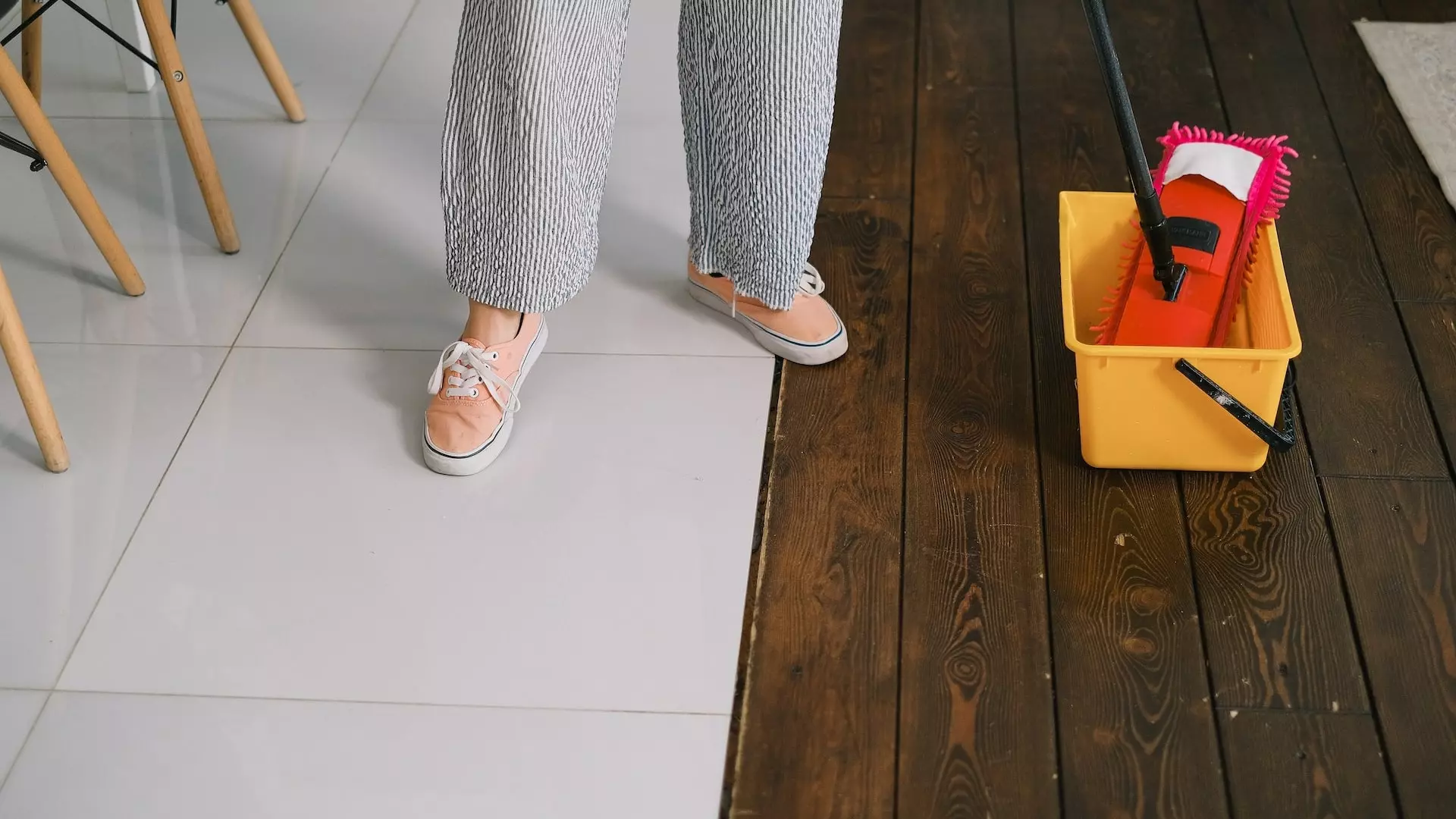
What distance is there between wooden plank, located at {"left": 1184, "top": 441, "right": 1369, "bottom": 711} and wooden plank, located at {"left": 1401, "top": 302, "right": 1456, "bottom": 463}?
16cm

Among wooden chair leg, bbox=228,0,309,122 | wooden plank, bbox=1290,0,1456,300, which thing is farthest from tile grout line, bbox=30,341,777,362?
wooden plank, bbox=1290,0,1456,300

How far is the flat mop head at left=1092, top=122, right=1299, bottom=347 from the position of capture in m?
1.22

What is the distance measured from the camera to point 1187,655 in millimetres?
1115

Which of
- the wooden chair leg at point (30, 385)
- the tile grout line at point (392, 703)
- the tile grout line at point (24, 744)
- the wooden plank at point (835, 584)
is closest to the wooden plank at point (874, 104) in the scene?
the wooden plank at point (835, 584)

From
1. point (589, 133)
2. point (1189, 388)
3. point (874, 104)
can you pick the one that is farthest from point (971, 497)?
point (874, 104)

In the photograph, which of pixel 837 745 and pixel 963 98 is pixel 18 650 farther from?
pixel 963 98

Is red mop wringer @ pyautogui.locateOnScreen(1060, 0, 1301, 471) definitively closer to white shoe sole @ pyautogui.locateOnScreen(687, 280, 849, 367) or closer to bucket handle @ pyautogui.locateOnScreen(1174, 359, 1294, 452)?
bucket handle @ pyautogui.locateOnScreen(1174, 359, 1294, 452)

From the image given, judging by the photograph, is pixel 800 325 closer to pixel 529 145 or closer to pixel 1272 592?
pixel 529 145

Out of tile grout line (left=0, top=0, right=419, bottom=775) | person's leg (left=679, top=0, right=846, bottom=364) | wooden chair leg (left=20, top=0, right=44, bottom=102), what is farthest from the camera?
wooden chair leg (left=20, top=0, right=44, bottom=102)

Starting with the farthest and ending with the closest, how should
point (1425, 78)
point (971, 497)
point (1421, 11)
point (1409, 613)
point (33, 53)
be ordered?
point (1421, 11) → point (1425, 78) → point (33, 53) → point (971, 497) → point (1409, 613)

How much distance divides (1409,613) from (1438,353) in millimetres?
385

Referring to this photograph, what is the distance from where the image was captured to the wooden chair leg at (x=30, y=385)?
4.11 ft

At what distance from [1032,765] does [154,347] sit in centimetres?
108

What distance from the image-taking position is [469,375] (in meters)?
1.33
